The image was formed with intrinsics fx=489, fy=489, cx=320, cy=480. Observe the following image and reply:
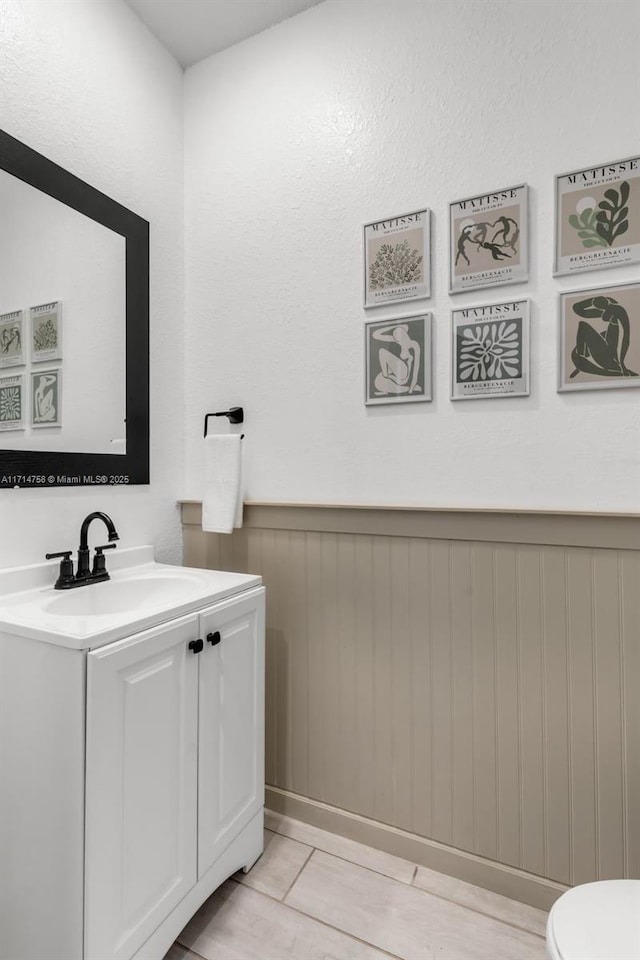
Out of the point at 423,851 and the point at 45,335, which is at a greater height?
the point at 45,335

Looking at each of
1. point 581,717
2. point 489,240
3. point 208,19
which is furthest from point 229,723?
point 208,19

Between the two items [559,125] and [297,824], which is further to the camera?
[297,824]

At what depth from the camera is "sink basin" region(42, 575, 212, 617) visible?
4.31ft

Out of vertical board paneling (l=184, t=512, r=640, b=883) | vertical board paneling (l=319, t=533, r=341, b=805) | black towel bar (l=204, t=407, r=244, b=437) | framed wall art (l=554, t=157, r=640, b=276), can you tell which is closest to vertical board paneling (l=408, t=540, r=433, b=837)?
vertical board paneling (l=184, t=512, r=640, b=883)

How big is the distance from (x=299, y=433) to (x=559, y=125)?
1.12 metres

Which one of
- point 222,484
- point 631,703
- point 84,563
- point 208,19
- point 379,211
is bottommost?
point 631,703

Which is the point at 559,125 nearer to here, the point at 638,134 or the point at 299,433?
the point at 638,134

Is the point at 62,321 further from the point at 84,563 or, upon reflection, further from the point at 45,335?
the point at 84,563

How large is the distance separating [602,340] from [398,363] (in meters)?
0.55

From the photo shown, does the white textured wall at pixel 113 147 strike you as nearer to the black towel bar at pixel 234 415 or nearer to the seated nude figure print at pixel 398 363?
the black towel bar at pixel 234 415

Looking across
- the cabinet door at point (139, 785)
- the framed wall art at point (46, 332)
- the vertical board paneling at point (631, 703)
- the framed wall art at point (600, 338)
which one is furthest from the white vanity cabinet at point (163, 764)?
the framed wall art at point (600, 338)

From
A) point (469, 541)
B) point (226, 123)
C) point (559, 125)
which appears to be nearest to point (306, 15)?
point (226, 123)

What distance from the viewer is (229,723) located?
4.35ft

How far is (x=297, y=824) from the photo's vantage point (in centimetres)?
165
